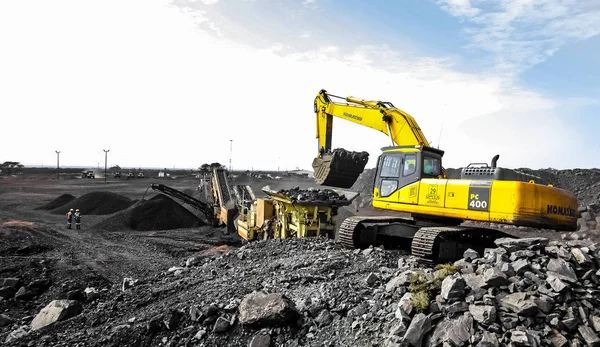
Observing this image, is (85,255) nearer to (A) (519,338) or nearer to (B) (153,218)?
(B) (153,218)

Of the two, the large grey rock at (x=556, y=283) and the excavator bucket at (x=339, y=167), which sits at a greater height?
the excavator bucket at (x=339, y=167)

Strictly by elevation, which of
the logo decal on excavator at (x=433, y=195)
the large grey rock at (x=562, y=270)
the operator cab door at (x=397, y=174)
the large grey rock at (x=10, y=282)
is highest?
the operator cab door at (x=397, y=174)

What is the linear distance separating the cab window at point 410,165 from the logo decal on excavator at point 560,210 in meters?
2.45

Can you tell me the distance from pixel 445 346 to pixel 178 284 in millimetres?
5206

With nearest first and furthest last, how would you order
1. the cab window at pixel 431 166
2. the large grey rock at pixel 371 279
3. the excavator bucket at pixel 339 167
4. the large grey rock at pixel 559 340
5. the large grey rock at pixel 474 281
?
the large grey rock at pixel 559 340, the large grey rock at pixel 474 281, the large grey rock at pixel 371 279, the cab window at pixel 431 166, the excavator bucket at pixel 339 167

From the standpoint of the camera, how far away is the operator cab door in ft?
27.8

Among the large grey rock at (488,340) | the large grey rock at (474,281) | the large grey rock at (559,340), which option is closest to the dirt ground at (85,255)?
the large grey rock at (474,281)

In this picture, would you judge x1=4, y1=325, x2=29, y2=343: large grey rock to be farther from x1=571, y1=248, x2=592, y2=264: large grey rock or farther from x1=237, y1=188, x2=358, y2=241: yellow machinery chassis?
x1=571, y1=248, x2=592, y2=264: large grey rock

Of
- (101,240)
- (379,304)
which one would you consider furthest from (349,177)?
(101,240)

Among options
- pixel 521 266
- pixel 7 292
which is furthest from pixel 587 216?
pixel 7 292

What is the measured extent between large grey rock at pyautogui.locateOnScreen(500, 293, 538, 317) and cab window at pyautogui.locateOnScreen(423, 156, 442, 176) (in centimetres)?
383

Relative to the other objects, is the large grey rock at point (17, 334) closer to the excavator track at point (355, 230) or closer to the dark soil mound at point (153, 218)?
the excavator track at point (355, 230)

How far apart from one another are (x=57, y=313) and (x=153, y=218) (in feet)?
50.1

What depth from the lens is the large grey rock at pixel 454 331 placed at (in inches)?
181
